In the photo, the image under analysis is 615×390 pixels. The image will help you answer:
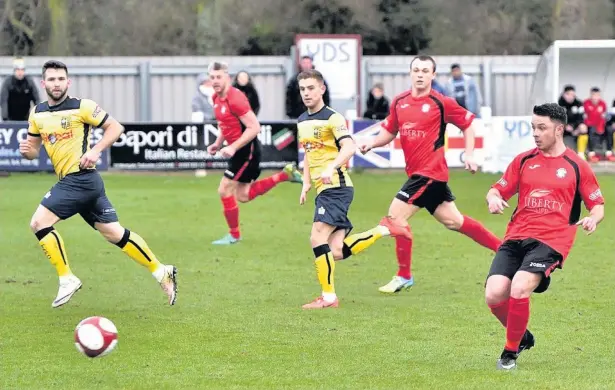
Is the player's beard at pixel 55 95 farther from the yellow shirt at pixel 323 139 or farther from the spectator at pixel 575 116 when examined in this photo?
the spectator at pixel 575 116

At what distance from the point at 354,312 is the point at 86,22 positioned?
2833 cm

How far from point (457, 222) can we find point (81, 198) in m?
3.34

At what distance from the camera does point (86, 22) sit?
36.2 meters

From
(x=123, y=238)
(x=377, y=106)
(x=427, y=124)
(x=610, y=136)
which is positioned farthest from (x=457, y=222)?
(x=610, y=136)

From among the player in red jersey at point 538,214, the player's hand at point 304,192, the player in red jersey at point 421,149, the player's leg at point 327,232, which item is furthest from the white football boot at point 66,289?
the player in red jersey at point 538,214

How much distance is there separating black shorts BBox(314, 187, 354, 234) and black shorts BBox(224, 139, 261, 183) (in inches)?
153

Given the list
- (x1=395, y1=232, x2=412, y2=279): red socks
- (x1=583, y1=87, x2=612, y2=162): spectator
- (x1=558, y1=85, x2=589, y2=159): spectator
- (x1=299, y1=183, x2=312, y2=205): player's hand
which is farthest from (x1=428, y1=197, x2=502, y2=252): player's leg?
(x1=583, y1=87, x2=612, y2=162): spectator

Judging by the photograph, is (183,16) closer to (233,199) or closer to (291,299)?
(233,199)

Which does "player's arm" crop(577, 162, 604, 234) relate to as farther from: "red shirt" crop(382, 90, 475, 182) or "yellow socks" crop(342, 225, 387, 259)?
"red shirt" crop(382, 90, 475, 182)

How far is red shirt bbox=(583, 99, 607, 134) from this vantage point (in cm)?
2617

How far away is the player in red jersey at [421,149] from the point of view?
10406 mm

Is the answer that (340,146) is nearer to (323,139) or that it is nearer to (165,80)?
(323,139)

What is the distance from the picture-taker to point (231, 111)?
1328cm

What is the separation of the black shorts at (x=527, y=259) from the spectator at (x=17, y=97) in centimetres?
1661
